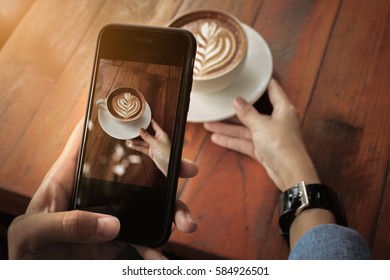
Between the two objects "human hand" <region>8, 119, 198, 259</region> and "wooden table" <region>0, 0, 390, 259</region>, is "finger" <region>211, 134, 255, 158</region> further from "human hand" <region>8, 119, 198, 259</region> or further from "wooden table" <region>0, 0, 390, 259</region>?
"human hand" <region>8, 119, 198, 259</region>

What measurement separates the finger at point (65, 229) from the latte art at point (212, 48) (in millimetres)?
202

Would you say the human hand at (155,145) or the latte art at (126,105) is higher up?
the latte art at (126,105)

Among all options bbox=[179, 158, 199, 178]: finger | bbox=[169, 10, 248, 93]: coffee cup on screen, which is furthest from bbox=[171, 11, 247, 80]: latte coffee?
bbox=[179, 158, 199, 178]: finger

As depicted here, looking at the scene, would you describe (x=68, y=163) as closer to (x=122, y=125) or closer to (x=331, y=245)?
(x=122, y=125)

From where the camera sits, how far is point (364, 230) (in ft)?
1.20

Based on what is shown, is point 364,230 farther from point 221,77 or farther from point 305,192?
point 221,77

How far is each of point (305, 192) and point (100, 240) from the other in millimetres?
222

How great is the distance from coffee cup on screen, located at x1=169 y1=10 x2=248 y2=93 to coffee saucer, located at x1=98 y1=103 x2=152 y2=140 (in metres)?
0.14

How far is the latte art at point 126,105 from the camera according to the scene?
0.80 feet

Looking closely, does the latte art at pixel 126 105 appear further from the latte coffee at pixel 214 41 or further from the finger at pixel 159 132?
the latte coffee at pixel 214 41

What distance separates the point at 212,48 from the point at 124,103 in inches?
7.0

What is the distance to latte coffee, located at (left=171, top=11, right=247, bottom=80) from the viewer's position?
381 millimetres

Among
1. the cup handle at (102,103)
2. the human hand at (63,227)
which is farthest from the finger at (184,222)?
the cup handle at (102,103)
